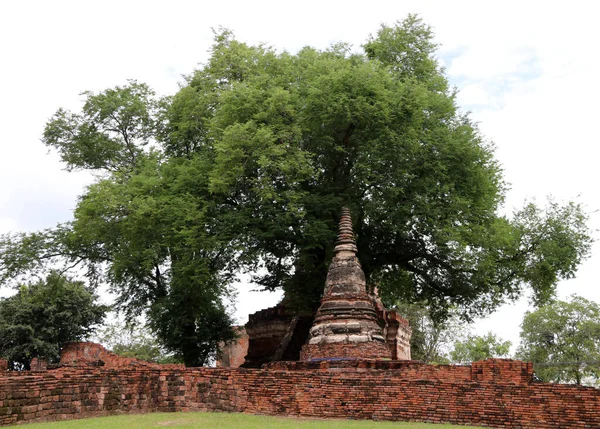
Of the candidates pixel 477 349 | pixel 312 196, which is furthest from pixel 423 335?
pixel 312 196

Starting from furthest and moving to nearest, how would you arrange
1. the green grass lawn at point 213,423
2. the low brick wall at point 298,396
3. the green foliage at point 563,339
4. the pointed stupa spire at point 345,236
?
the green foliage at point 563,339, the pointed stupa spire at point 345,236, the low brick wall at point 298,396, the green grass lawn at point 213,423

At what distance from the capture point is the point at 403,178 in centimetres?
1997

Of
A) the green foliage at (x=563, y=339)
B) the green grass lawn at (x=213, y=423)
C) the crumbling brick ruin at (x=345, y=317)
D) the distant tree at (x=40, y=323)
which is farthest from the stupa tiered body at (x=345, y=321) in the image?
the green foliage at (x=563, y=339)

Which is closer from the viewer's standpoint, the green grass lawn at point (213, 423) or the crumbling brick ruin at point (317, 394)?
the green grass lawn at point (213, 423)

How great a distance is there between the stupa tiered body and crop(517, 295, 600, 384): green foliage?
21.8m

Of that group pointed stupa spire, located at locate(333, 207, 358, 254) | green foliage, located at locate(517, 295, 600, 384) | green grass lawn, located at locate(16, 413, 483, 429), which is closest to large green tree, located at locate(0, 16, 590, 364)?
pointed stupa spire, located at locate(333, 207, 358, 254)

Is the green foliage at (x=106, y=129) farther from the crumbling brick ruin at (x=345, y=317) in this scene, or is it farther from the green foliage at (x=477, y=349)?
the green foliage at (x=477, y=349)

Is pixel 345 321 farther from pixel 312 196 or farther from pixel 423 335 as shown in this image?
pixel 423 335

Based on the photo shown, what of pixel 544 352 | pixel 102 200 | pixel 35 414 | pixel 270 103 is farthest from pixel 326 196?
pixel 544 352

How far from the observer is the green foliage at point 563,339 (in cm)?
3462

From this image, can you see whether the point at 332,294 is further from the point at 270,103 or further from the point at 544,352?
the point at 544,352

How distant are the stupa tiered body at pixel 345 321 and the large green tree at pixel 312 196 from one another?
1.51 meters

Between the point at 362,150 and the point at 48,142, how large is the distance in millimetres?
14232

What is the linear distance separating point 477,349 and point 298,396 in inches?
1265
